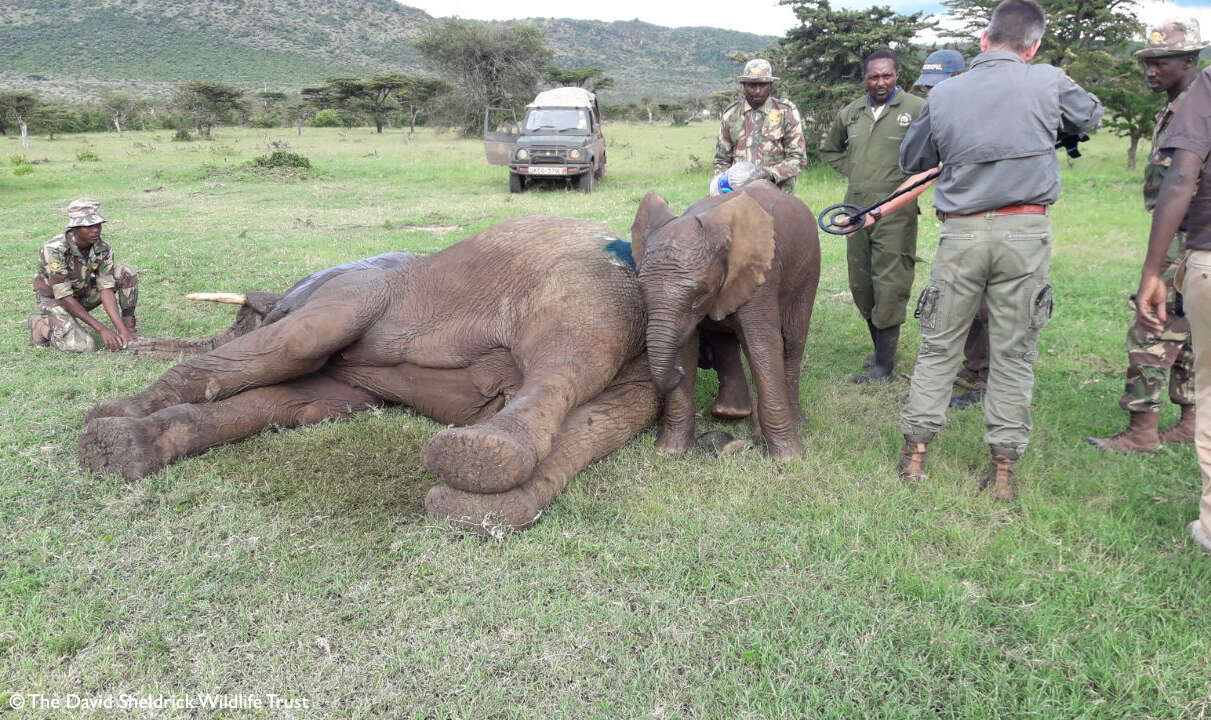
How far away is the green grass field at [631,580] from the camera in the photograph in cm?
262

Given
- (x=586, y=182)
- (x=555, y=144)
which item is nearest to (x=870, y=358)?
(x=586, y=182)

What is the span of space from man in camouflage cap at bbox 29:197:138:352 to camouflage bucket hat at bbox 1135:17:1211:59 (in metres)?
7.42

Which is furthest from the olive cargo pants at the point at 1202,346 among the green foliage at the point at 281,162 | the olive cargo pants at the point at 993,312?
the green foliage at the point at 281,162

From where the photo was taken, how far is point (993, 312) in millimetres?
3814

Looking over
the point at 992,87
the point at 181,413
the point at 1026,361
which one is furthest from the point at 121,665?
the point at 992,87

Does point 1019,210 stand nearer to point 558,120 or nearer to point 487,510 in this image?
point 487,510

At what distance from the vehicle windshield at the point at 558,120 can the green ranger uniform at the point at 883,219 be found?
14.3 meters

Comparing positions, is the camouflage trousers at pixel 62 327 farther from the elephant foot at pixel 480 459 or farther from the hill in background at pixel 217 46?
the hill in background at pixel 217 46

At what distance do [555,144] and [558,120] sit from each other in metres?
1.72

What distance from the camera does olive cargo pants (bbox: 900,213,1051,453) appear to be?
3.66 m

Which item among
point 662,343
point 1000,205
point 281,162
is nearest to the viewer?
point 1000,205

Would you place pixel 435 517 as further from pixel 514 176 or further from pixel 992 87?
pixel 514 176

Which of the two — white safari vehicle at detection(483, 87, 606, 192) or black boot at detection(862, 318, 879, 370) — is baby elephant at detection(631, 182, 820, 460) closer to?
black boot at detection(862, 318, 879, 370)

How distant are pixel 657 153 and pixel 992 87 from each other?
2550cm
